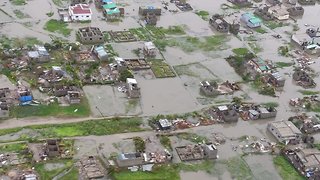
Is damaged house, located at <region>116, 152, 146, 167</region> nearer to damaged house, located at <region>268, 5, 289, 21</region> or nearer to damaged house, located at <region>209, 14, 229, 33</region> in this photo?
damaged house, located at <region>209, 14, 229, 33</region>

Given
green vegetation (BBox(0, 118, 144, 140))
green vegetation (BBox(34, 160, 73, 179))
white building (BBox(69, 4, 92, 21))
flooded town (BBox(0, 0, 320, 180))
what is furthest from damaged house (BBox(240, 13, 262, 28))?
green vegetation (BBox(34, 160, 73, 179))

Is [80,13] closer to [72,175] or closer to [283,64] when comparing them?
[283,64]

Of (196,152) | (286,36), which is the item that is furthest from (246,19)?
(196,152)

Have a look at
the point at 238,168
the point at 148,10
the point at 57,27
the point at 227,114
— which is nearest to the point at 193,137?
the point at 227,114

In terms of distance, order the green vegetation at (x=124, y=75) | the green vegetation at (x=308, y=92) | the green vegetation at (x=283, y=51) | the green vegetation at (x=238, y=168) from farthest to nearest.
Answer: the green vegetation at (x=283, y=51), the green vegetation at (x=308, y=92), the green vegetation at (x=124, y=75), the green vegetation at (x=238, y=168)

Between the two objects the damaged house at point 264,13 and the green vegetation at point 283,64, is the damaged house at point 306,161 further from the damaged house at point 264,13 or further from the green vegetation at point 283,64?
the damaged house at point 264,13

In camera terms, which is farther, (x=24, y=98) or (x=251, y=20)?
(x=251, y=20)

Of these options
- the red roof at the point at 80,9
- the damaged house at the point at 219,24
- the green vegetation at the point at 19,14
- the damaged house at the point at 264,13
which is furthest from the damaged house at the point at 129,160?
the damaged house at the point at 264,13
